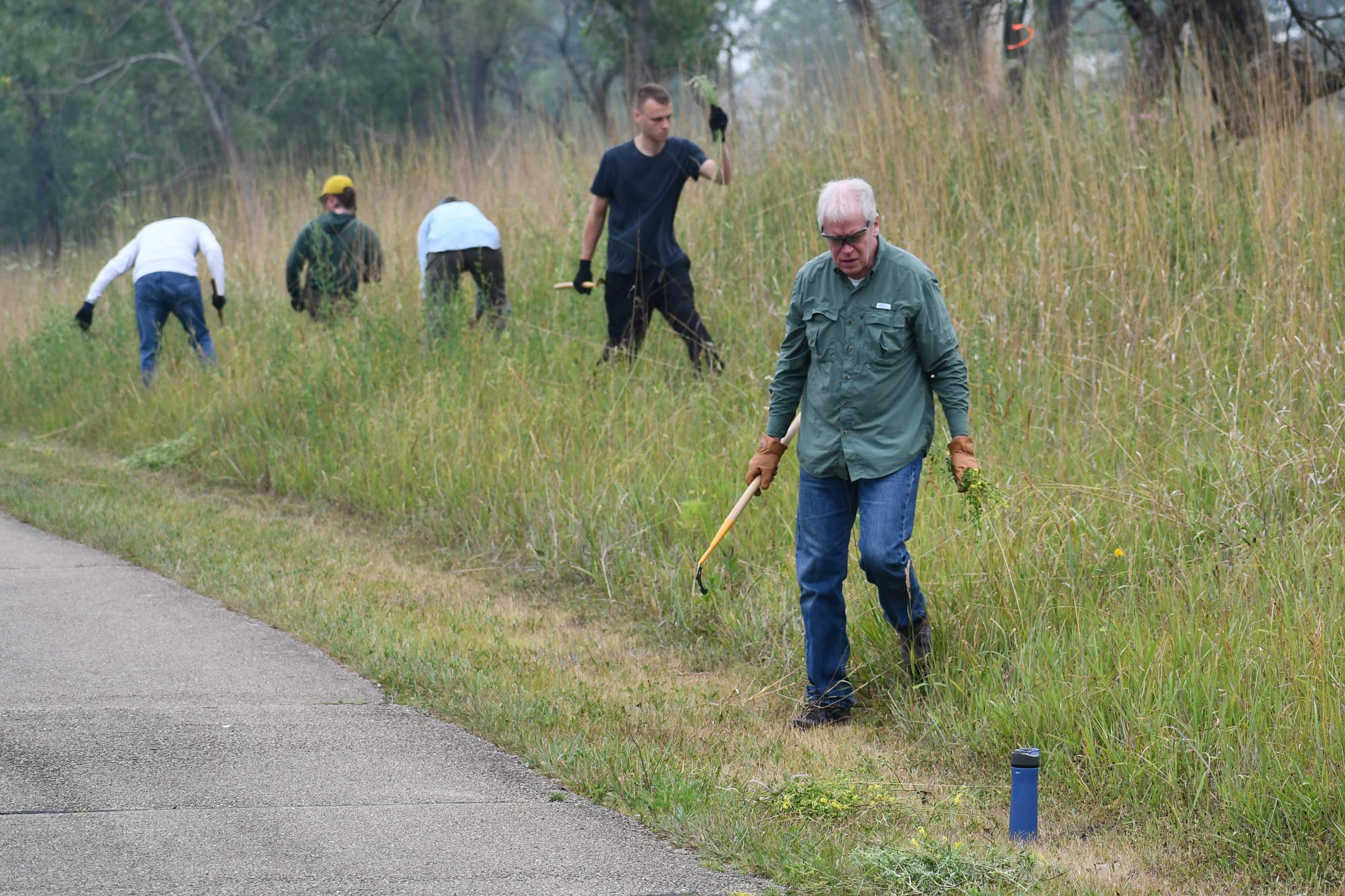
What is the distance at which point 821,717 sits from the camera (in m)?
5.48

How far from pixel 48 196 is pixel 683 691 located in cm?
4014

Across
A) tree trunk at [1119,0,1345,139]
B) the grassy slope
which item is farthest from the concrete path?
tree trunk at [1119,0,1345,139]

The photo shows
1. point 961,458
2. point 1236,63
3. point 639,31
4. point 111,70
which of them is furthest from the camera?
point 111,70

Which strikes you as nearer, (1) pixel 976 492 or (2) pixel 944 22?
(1) pixel 976 492

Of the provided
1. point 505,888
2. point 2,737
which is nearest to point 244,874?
point 505,888

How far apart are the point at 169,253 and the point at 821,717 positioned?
9.04m

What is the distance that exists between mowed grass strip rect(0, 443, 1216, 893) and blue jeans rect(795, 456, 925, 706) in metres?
0.25

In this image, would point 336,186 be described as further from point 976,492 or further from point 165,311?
point 976,492

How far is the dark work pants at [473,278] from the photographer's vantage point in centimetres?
1111

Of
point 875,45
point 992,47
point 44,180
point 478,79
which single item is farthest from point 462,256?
point 44,180

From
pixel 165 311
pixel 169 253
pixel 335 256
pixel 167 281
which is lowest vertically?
pixel 165 311

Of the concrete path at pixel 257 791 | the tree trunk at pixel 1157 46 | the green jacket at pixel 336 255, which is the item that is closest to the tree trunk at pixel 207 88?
the green jacket at pixel 336 255

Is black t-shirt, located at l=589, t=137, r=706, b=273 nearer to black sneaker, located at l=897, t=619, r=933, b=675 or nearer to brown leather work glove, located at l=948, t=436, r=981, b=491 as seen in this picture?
black sneaker, located at l=897, t=619, r=933, b=675

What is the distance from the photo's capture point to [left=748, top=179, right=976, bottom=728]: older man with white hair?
5191mm
